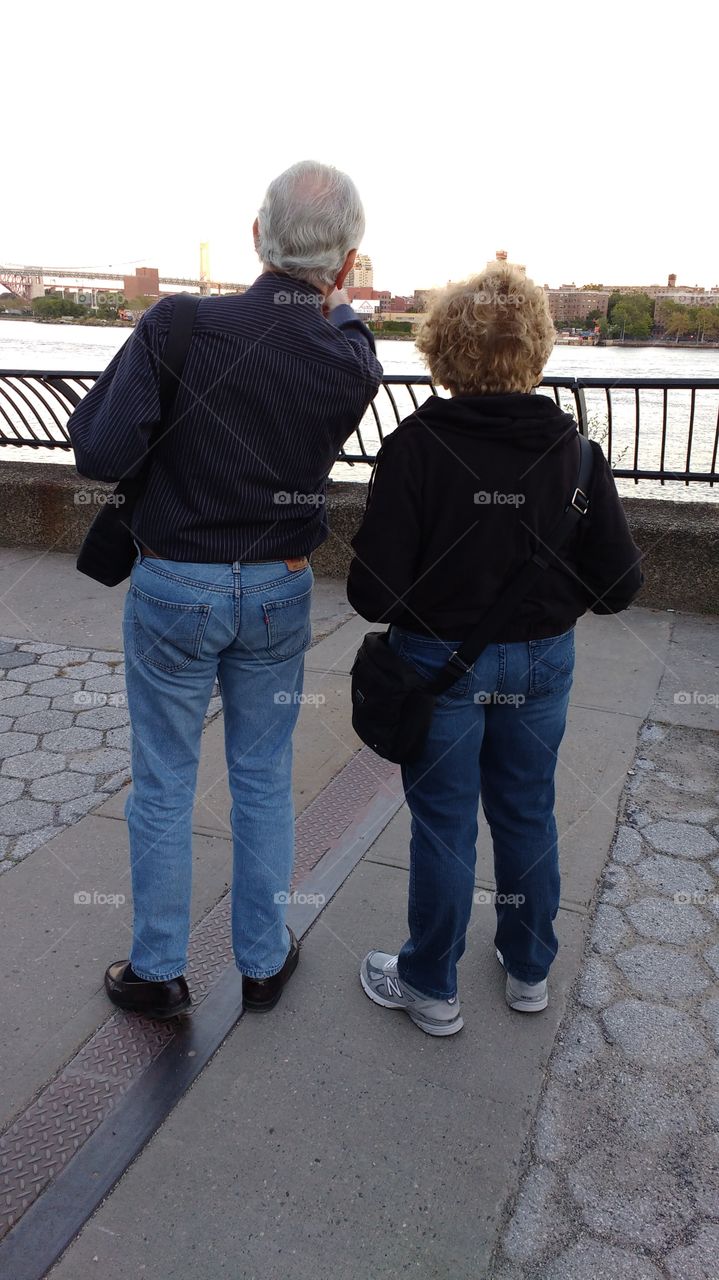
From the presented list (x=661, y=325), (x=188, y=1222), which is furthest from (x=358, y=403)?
(x=661, y=325)

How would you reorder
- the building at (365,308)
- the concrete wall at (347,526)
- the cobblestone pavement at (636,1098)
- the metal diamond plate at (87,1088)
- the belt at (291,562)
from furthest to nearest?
1. the concrete wall at (347,526)
2. the building at (365,308)
3. the belt at (291,562)
4. the metal diamond plate at (87,1088)
5. the cobblestone pavement at (636,1098)

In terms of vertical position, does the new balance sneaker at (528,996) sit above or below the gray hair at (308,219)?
below

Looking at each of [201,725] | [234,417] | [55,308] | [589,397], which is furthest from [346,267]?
[55,308]

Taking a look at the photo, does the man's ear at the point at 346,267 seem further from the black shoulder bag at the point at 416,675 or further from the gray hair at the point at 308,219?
the black shoulder bag at the point at 416,675

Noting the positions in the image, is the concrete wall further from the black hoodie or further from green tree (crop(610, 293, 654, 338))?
the black hoodie

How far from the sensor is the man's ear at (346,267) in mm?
1917

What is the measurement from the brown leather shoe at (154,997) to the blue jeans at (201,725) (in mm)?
35

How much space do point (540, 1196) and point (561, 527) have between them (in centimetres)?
135

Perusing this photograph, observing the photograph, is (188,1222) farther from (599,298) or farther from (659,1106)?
(599,298)

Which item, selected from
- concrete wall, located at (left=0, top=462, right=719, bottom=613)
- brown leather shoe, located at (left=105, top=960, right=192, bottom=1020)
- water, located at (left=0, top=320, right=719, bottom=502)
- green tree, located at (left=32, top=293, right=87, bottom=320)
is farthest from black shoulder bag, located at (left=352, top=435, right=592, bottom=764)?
green tree, located at (left=32, top=293, right=87, bottom=320)

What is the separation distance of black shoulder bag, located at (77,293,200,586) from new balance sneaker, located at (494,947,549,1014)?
142cm

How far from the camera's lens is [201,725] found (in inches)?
84.2

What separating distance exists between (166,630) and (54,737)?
2180mm

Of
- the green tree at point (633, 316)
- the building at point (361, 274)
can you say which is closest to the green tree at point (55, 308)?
the green tree at point (633, 316)
